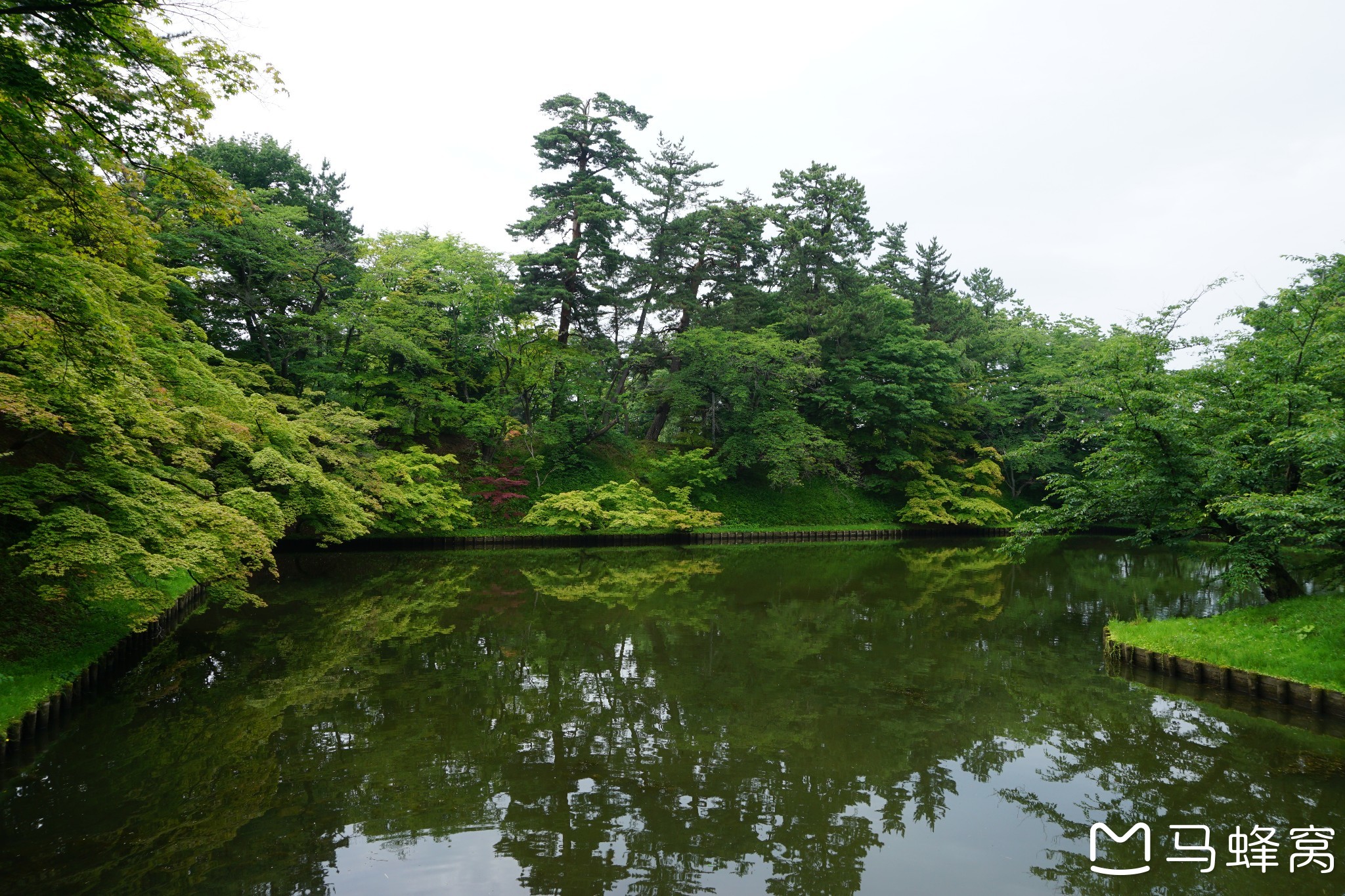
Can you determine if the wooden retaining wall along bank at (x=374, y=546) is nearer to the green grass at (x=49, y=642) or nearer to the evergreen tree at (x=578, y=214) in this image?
the green grass at (x=49, y=642)

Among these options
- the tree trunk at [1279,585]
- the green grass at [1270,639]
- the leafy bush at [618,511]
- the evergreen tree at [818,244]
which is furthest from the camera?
the evergreen tree at [818,244]

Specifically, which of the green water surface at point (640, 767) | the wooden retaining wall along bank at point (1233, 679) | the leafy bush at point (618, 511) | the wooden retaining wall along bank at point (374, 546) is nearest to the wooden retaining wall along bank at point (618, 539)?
the wooden retaining wall along bank at point (374, 546)

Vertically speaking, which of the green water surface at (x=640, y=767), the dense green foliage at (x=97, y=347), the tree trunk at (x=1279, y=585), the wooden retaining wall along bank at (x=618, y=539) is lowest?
the green water surface at (x=640, y=767)

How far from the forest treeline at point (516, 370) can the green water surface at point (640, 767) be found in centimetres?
188

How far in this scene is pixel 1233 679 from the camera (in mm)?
7980

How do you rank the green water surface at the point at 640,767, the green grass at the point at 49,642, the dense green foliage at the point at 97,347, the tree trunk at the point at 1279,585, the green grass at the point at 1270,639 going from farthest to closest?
the tree trunk at the point at 1279,585, the green grass at the point at 1270,639, the green grass at the point at 49,642, the dense green foliage at the point at 97,347, the green water surface at the point at 640,767

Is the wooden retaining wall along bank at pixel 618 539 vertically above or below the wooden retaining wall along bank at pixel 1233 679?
above

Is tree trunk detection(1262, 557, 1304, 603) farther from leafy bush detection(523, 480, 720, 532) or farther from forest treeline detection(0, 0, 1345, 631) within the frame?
leafy bush detection(523, 480, 720, 532)

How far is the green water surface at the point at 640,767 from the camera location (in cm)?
440

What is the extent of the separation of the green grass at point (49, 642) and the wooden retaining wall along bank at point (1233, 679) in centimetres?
1171

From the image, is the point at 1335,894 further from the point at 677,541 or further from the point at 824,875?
the point at 677,541

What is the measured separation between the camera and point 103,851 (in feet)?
14.2

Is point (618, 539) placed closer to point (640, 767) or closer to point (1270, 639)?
point (640, 767)

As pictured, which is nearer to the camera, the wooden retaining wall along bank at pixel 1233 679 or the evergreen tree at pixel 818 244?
the wooden retaining wall along bank at pixel 1233 679
